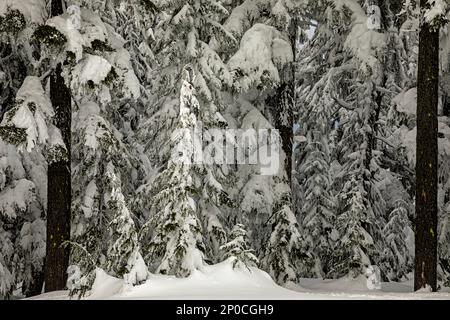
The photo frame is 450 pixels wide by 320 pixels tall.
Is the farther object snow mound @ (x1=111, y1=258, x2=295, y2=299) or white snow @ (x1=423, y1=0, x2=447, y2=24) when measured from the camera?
white snow @ (x1=423, y1=0, x2=447, y2=24)

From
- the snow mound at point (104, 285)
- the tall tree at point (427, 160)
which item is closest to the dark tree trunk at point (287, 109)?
the tall tree at point (427, 160)

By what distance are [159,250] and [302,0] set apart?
7619 millimetres

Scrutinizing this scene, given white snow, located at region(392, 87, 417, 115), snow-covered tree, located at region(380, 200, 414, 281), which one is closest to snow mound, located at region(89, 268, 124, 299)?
white snow, located at region(392, 87, 417, 115)

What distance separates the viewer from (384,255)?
986 inches

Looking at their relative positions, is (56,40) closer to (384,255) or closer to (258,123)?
(258,123)

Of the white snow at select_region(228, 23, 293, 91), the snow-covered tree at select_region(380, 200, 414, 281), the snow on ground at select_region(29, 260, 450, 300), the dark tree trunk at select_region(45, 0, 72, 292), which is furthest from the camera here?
the snow-covered tree at select_region(380, 200, 414, 281)

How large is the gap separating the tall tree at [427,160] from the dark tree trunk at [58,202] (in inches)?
298

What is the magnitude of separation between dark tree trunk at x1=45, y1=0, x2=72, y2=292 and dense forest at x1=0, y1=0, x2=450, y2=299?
1.3 inches

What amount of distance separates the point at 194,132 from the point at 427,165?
483cm

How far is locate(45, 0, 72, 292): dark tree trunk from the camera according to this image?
1420cm

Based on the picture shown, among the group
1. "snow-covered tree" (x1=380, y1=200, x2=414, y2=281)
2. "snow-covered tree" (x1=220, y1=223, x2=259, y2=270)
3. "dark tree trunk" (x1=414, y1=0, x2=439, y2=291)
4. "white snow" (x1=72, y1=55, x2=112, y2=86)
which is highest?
"white snow" (x1=72, y1=55, x2=112, y2=86)

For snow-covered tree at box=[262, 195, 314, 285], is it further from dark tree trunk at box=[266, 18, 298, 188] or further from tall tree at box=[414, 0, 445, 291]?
tall tree at box=[414, 0, 445, 291]

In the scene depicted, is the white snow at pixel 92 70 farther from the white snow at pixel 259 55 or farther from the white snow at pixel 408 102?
the white snow at pixel 408 102

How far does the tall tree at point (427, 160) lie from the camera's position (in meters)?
12.9
